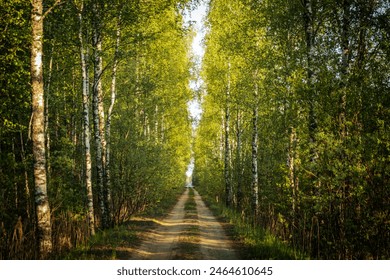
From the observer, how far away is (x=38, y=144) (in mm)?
6945

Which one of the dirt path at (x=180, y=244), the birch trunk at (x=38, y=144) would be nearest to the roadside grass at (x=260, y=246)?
the dirt path at (x=180, y=244)

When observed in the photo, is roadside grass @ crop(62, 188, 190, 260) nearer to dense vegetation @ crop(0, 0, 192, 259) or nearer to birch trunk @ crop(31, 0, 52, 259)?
dense vegetation @ crop(0, 0, 192, 259)

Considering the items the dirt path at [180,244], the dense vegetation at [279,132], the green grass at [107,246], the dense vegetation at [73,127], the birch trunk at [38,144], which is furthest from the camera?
the dirt path at [180,244]

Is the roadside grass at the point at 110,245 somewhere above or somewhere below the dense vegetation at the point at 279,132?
below

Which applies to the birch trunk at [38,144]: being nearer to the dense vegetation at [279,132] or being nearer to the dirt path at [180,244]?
the dense vegetation at [279,132]

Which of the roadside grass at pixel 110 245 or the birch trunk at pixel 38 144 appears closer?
the birch trunk at pixel 38 144

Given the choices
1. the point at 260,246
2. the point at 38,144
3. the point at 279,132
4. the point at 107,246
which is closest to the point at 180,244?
the point at 107,246

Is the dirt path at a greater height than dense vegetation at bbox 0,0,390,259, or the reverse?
dense vegetation at bbox 0,0,390,259

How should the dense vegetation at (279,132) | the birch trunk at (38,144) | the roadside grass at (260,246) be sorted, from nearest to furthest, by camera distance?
the dense vegetation at (279,132) → the birch trunk at (38,144) → the roadside grass at (260,246)

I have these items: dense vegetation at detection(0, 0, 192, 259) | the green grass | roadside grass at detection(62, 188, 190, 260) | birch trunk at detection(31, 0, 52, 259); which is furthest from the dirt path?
birch trunk at detection(31, 0, 52, 259)

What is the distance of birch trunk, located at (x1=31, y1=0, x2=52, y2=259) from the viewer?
6.88m

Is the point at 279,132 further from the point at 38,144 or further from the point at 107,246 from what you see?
the point at 38,144

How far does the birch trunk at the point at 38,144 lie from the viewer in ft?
22.6
